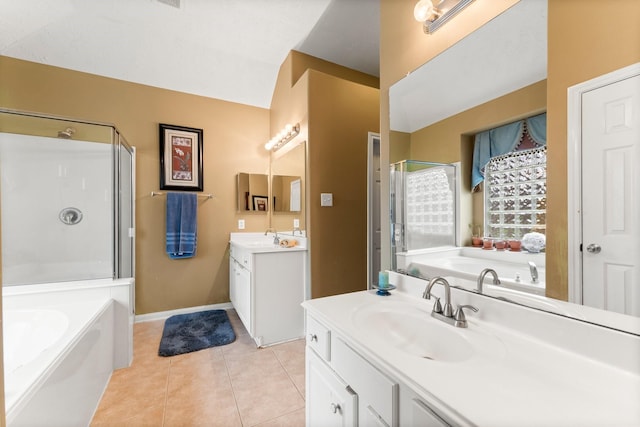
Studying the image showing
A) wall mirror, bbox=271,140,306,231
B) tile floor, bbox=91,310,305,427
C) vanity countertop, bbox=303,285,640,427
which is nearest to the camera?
vanity countertop, bbox=303,285,640,427

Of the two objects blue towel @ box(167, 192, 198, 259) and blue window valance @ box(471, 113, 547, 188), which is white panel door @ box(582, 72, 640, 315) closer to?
blue window valance @ box(471, 113, 547, 188)

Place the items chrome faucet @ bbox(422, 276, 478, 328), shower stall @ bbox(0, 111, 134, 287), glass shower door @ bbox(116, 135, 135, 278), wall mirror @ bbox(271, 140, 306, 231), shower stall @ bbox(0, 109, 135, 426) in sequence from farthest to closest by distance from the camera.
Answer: wall mirror @ bbox(271, 140, 306, 231), glass shower door @ bbox(116, 135, 135, 278), shower stall @ bbox(0, 111, 134, 287), shower stall @ bbox(0, 109, 135, 426), chrome faucet @ bbox(422, 276, 478, 328)

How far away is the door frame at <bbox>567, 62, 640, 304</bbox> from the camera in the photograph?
30.3 inches

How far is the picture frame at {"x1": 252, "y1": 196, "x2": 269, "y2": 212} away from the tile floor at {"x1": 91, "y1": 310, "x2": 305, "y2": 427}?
150 centimetres

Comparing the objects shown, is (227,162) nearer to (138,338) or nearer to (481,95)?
(138,338)

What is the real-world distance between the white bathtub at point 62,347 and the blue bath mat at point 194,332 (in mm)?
342

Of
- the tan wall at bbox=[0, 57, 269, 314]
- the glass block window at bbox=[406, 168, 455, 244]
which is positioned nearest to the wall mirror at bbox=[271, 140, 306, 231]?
the tan wall at bbox=[0, 57, 269, 314]

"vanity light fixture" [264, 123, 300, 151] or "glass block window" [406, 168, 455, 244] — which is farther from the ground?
"vanity light fixture" [264, 123, 300, 151]

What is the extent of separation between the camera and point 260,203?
10.6 ft

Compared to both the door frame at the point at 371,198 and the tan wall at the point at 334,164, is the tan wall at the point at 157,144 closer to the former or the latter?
the tan wall at the point at 334,164

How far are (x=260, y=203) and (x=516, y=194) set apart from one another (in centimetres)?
270

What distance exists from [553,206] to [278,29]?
2.53m

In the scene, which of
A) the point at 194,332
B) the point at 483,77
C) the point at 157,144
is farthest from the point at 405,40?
the point at 194,332

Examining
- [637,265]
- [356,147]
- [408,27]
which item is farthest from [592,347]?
[356,147]
